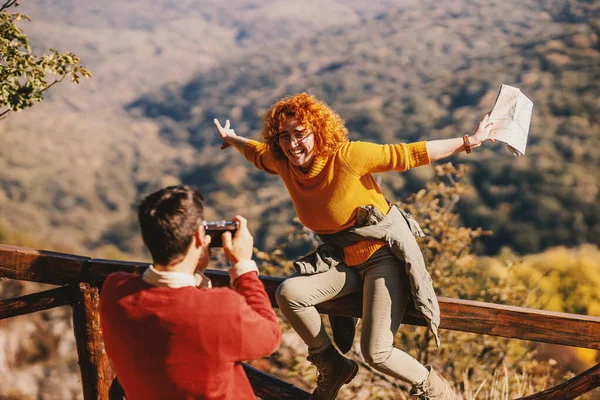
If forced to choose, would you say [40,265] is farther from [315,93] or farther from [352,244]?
[315,93]

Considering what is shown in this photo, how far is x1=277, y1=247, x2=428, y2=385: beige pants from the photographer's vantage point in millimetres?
2336

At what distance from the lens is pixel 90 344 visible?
2865mm

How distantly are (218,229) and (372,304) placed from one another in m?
0.83

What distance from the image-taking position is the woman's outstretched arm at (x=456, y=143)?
2.37 metres

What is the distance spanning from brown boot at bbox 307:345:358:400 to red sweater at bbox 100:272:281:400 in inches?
31.4

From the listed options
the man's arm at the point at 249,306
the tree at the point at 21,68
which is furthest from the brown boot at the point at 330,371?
the tree at the point at 21,68

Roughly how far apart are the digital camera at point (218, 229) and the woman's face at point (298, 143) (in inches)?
28.2

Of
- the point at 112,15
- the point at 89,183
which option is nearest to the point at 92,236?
the point at 89,183

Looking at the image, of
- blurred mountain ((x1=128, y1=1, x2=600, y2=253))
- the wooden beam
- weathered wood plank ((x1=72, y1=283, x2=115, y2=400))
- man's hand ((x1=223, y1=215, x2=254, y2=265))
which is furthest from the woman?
blurred mountain ((x1=128, y1=1, x2=600, y2=253))

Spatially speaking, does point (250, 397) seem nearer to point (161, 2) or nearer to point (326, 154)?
point (326, 154)

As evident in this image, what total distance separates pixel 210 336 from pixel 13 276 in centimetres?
173

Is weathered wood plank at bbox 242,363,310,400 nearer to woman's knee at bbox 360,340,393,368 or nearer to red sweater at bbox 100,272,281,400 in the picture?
woman's knee at bbox 360,340,393,368

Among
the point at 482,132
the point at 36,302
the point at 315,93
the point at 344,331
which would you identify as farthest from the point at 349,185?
the point at 315,93

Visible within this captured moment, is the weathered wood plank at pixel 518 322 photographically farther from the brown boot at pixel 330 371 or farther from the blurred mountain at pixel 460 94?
the blurred mountain at pixel 460 94
